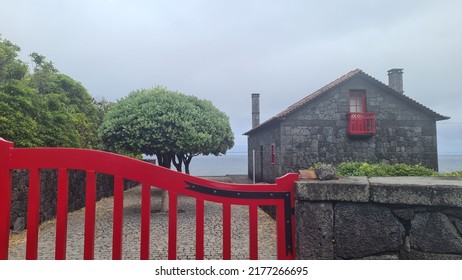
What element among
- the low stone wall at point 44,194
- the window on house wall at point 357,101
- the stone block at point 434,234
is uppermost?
the window on house wall at point 357,101

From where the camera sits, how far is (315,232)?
195cm

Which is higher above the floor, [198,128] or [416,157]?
[198,128]

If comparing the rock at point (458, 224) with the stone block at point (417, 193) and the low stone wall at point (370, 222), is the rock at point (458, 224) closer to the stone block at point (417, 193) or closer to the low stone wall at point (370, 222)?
the low stone wall at point (370, 222)

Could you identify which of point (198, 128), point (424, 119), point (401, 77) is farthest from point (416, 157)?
point (198, 128)

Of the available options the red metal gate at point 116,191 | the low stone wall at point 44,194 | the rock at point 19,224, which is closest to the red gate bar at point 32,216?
the red metal gate at point 116,191

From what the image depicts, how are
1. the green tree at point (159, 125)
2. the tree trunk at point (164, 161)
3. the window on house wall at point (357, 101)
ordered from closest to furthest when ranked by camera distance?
the green tree at point (159, 125) → the tree trunk at point (164, 161) → the window on house wall at point (357, 101)

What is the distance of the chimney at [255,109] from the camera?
20953 mm

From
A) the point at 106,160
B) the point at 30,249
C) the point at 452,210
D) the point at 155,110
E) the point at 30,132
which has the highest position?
the point at 155,110

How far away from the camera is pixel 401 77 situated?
57.2 ft

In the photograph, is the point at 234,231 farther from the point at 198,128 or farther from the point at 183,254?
the point at 198,128

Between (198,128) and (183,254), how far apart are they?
4369 millimetres

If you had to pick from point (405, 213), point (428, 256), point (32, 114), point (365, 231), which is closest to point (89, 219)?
point (365, 231)

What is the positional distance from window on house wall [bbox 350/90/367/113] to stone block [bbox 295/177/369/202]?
13.5 m

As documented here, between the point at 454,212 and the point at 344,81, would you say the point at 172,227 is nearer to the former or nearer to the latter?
the point at 454,212
